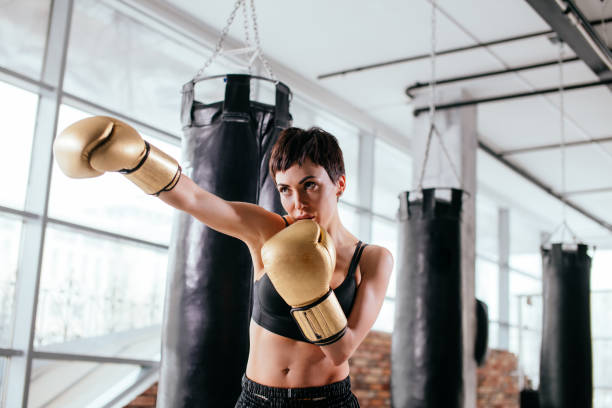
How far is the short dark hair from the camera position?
4.96 feet

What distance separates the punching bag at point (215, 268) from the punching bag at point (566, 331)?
3.53 metres

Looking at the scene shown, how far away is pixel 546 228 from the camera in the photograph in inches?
451

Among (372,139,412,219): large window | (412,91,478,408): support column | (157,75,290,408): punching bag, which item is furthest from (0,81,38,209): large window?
(372,139,412,219): large window

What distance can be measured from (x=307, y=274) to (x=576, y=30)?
3.42 metres

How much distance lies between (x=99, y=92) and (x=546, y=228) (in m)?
9.03

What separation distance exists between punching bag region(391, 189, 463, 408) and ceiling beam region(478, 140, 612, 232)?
11.4 feet

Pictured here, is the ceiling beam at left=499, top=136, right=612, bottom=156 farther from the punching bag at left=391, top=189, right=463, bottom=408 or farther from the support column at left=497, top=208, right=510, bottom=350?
the punching bag at left=391, top=189, right=463, bottom=408

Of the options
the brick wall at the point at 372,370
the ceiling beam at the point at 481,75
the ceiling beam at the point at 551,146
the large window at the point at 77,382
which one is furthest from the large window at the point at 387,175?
the large window at the point at 77,382

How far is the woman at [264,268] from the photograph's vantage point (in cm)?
143

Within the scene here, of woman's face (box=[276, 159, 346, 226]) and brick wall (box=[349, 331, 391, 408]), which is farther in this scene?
brick wall (box=[349, 331, 391, 408])

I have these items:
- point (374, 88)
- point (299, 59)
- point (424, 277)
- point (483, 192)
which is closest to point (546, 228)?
point (483, 192)

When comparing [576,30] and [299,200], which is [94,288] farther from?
[576,30]

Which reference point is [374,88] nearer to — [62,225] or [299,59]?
[299,59]

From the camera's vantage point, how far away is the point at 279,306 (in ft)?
4.86
